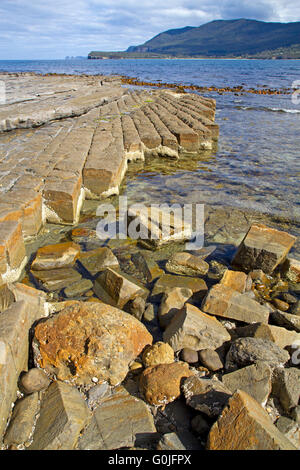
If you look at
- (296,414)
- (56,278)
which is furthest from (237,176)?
(296,414)

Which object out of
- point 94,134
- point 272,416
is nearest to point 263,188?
point 94,134

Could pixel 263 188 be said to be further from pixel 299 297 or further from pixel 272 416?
pixel 272 416

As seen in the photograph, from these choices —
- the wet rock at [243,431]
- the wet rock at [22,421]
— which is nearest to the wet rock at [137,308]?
the wet rock at [22,421]

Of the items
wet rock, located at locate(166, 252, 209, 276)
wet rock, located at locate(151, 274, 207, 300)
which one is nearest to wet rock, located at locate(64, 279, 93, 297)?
wet rock, located at locate(151, 274, 207, 300)

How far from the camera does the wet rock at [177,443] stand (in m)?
1.82

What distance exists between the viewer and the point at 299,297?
3666mm

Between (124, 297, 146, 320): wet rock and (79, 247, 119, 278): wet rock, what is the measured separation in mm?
814

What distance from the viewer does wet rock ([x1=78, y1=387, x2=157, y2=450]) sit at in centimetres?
190

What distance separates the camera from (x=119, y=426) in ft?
6.54

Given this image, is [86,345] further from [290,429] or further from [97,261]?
[97,261]

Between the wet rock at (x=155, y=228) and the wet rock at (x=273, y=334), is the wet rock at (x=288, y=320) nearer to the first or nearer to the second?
the wet rock at (x=273, y=334)

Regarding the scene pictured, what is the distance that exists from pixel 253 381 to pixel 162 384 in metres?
0.62

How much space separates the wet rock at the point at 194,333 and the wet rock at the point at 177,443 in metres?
0.78

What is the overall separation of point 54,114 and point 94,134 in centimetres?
265
